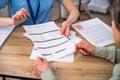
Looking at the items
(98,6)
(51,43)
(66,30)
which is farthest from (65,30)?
(98,6)

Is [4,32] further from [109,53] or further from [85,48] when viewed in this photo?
[109,53]

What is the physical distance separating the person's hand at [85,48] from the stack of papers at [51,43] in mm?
36

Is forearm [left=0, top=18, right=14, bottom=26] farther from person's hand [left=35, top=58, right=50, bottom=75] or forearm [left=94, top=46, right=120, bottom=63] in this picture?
forearm [left=94, top=46, right=120, bottom=63]

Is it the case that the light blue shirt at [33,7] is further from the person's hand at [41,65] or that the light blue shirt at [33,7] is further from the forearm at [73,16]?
the person's hand at [41,65]

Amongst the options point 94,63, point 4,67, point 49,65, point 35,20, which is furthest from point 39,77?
point 35,20

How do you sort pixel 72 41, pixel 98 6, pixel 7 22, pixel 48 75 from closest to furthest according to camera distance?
pixel 48 75 → pixel 72 41 → pixel 7 22 → pixel 98 6

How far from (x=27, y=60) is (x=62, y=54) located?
7.3 inches

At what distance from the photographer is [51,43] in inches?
49.6

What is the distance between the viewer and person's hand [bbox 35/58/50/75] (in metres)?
1.07

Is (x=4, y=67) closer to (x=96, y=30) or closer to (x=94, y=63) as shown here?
(x=94, y=63)

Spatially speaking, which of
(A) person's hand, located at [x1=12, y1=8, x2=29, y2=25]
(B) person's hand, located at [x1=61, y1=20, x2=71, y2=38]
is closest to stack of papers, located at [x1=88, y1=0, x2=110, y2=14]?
(B) person's hand, located at [x1=61, y1=20, x2=71, y2=38]

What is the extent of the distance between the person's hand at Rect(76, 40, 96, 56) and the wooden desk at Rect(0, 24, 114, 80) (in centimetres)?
3

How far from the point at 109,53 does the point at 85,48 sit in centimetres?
13

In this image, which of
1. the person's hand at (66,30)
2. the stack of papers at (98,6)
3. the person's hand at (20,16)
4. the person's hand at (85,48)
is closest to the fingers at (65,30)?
the person's hand at (66,30)
